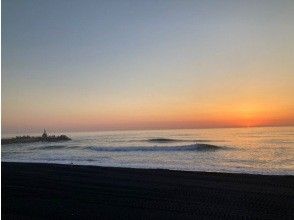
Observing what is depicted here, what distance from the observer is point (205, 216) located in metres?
2.95

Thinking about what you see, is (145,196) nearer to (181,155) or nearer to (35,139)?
(181,155)

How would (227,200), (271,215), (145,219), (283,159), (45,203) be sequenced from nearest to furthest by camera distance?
(145,219), (271,215), (45,203), (227,200), (283,159)

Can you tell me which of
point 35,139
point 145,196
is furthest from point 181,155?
point 35,139

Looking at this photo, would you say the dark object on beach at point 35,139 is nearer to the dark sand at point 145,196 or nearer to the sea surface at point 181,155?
the sea surface at point 181,155

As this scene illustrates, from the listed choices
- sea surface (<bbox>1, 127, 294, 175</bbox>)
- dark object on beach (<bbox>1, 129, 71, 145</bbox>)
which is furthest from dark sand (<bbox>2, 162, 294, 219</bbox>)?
dark object on beach (<bbox>1, 129, 71, 145</bbox>)

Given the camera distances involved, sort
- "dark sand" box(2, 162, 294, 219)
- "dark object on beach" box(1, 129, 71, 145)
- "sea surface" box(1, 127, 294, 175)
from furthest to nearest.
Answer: "dark object on beach" box(1, 129, 71, 145) → "sea surface" box(1, 127, 294, 175) → "dark sand" box(2, 162, 294, 219)

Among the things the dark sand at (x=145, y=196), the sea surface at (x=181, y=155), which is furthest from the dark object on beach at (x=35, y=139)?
the dark sand at (x=145, y=196)

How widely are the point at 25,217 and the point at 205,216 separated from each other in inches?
58.3

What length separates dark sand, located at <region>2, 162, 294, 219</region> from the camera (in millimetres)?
3016

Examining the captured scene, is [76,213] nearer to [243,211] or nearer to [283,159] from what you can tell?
[243,211]

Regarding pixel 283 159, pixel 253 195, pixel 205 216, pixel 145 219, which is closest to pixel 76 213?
pixel 145 219

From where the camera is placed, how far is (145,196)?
12.1 feet

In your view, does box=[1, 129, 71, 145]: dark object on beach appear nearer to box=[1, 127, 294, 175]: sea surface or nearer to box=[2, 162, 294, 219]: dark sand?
box=[1, 127, 294, 175]: sea surface

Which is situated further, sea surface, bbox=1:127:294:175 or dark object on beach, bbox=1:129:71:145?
dark object on beach, bbox=1:129:71:145
